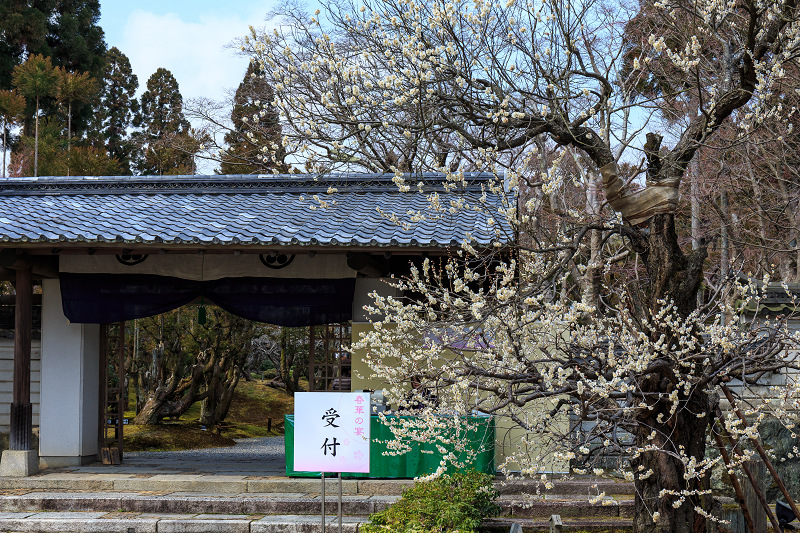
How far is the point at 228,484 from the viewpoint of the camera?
9.17 metres

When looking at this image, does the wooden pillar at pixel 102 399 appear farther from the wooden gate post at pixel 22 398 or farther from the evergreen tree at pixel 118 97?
the evergreen tree at pixel 118 97

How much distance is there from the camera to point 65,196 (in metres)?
11.9

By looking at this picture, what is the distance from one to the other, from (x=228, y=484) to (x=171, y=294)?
2.93m

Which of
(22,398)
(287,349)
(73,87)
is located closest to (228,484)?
(22,398)

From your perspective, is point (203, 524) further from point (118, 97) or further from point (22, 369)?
point (118, 97)

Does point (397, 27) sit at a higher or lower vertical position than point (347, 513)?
higher

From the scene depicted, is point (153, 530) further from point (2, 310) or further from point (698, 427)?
point (698, 427)

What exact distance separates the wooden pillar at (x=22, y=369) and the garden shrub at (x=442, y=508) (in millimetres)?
5872

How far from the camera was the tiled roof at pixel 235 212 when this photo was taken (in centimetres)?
895

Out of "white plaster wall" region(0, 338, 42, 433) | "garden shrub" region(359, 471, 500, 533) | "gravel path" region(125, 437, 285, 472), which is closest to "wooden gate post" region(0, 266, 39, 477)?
"white plaster wall" region(0, 338, 42, 433)

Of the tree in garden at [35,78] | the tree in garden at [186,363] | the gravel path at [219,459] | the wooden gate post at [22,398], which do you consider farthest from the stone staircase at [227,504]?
the tree in garden at [35,78]

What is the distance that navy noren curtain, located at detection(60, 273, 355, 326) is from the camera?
10227 mm

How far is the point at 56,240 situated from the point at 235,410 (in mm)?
13537

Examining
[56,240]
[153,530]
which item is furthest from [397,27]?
[153,530]
